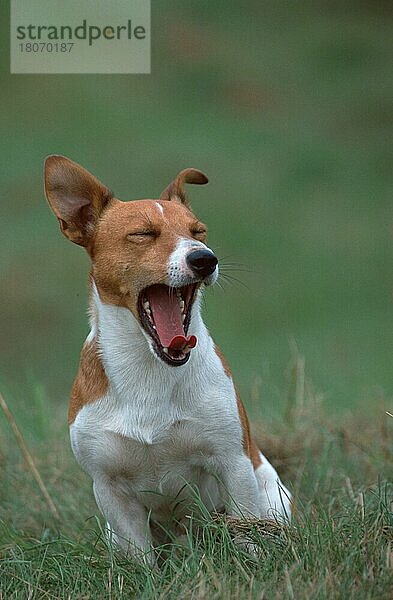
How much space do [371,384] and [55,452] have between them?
3.02m

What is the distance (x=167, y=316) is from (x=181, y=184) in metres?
0.89

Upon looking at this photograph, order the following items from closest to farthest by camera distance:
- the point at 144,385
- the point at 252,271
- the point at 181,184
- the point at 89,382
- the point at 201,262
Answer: the point at 201,262
the point at 144,385
the point at 89,382
the point at 181,184
the point at 252,271

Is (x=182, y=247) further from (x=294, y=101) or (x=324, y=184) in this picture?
(x=294, y=101)

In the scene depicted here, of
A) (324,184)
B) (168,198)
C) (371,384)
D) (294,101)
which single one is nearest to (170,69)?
(294,101)

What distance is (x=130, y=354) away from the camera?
5945 mm

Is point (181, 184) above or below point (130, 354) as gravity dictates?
above

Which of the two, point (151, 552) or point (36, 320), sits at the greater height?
point (151, 552)

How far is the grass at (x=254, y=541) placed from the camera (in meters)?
4.99

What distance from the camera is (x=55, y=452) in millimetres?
8195

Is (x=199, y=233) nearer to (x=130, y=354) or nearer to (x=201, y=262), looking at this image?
(x=201, y=262)

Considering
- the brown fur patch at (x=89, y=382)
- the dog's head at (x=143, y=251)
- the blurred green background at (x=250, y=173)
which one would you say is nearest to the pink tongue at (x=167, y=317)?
the dog's head at (x=143, y=251)

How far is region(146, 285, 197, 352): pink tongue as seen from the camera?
221 inches

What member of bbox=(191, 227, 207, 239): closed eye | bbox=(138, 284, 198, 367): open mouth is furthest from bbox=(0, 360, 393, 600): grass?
bbox=(191, 227, 207, 239): closed eye

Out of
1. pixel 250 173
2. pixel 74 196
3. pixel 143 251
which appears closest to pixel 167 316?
pixel 143 251
